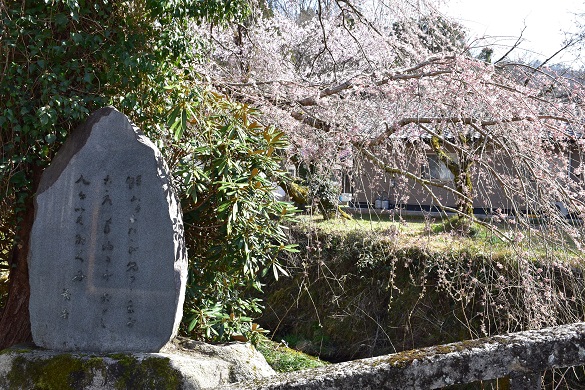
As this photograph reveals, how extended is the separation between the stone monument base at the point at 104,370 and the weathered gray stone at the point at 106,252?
0.13 m

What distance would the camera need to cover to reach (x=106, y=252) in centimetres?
330

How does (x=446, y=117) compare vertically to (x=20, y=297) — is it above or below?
above

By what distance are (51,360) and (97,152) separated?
3.89 ft

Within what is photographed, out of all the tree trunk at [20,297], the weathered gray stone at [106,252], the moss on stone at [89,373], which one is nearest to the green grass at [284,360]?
the tree trunk at [20,297]

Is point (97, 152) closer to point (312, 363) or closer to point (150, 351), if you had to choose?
point (150, 351)

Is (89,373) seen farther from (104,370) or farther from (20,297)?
(20,297)

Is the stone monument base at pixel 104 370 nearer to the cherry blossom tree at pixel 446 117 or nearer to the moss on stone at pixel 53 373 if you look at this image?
the moss on stone at pixel 53 373

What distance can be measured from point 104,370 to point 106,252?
0.65 meters

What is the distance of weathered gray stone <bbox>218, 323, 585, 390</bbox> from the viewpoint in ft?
6.06

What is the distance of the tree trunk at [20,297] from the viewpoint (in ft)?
12.2

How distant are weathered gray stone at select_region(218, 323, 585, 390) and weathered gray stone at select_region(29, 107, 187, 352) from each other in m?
1.53

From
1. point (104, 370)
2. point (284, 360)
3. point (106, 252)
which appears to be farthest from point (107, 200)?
point (284, 360)

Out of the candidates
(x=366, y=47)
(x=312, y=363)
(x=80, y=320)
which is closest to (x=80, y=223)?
(x=80, y=320)

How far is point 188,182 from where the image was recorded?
3488mm
